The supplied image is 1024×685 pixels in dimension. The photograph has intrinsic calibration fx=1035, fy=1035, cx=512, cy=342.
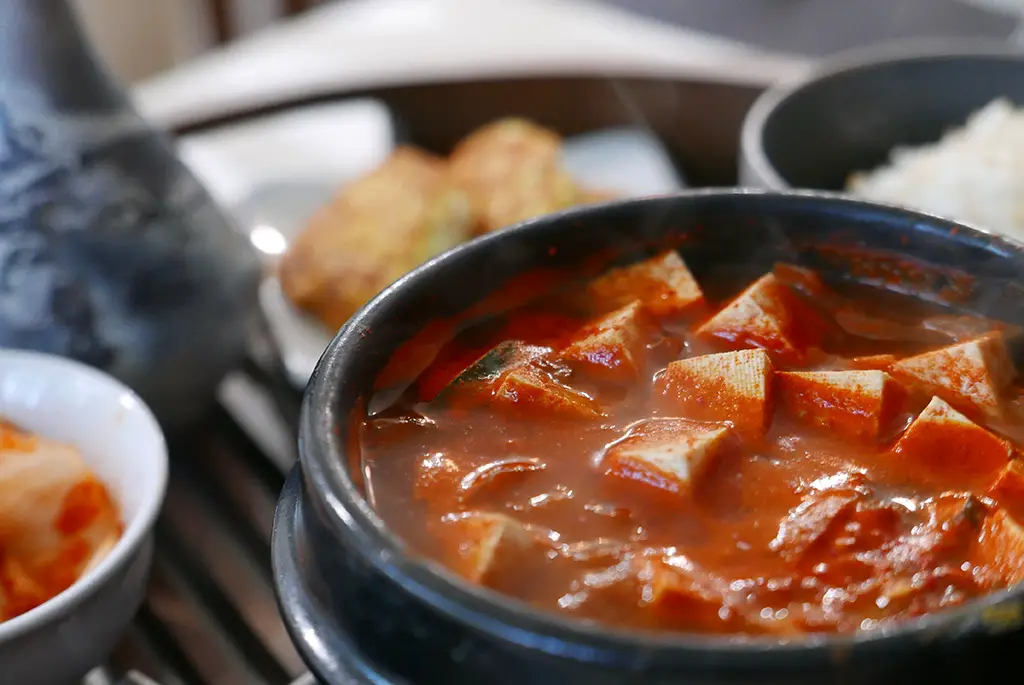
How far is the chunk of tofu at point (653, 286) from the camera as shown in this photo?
0.76 metres

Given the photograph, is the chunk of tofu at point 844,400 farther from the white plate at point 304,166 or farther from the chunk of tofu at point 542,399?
the white plate at point 304,166

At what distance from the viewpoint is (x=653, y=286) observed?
0.77 meters

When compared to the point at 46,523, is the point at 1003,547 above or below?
above

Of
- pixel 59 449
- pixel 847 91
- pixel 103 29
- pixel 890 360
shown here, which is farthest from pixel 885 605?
pixel 103 29

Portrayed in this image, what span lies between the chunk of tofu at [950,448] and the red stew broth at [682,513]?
0.01 meters

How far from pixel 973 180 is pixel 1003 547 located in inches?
32.6

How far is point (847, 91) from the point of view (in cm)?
135

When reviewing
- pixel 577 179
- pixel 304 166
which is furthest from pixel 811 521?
pixel 304 166

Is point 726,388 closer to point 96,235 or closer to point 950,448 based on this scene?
point 950,448

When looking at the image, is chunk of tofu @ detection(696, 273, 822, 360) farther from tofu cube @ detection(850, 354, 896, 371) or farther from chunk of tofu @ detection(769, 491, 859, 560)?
chunk of tofu @ detection(769, 491, 859, 560)

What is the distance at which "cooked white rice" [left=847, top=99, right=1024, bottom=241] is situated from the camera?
4.08 ft

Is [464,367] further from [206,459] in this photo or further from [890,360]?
[206,459]

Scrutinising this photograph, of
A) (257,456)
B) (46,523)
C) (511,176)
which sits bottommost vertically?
(257,456)

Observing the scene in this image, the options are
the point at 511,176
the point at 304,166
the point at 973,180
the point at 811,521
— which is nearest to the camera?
the point at 811,521
